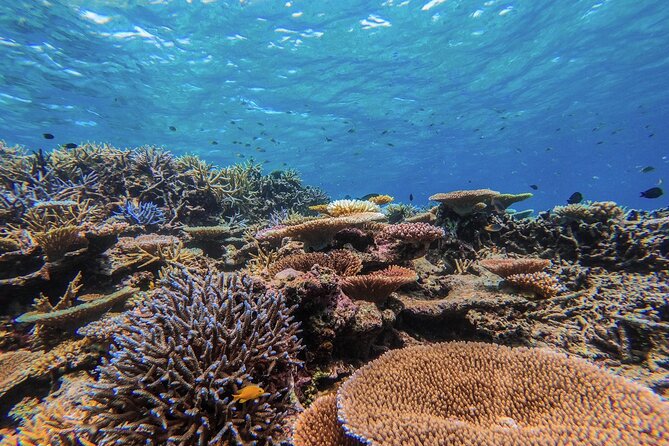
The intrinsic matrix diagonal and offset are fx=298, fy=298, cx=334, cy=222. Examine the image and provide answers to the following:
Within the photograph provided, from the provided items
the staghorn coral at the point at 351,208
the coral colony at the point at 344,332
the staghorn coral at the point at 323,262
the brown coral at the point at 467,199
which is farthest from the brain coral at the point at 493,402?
the brown coral at the point at 467,199

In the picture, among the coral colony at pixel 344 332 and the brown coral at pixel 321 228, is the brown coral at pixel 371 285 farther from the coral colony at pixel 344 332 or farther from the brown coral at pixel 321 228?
the brown coral at pixel 321 228

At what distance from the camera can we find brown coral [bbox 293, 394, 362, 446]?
2.37 meters

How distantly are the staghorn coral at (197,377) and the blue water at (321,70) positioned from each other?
→ 17861 millimetres

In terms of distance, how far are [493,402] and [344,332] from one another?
1.51 metres

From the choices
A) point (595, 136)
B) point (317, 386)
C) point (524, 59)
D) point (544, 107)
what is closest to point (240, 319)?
point (317, 386)

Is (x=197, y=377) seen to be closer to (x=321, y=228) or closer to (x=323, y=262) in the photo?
(x=323, y=262)

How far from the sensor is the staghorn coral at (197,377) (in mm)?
2244

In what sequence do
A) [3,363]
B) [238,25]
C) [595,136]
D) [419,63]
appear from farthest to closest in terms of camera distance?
[595,136]
[419,63]
[238,25]
[3,363]

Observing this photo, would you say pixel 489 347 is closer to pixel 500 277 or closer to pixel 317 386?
pixel 317 386

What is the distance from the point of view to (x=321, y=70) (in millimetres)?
23688

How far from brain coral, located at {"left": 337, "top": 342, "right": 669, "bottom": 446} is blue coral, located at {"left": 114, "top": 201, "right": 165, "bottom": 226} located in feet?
23.5

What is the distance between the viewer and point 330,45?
20.9m

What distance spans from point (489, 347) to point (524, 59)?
30103 millimetres

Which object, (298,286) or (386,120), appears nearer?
(298,286)
